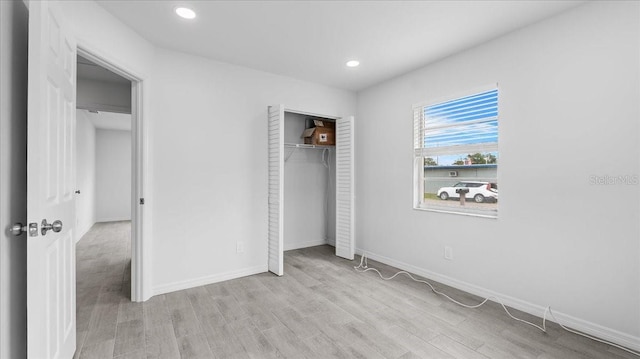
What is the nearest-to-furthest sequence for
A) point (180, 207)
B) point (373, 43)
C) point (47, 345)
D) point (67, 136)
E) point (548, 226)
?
A: 1. point (47, 345)
2. point (67, 136)
3. point (548, 226)
4. point (373, 43)
5. point (180, 207)

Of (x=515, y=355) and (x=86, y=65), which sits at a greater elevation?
(x=86, y=65)

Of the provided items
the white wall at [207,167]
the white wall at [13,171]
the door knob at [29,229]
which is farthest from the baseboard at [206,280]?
the door knob at [29,229]

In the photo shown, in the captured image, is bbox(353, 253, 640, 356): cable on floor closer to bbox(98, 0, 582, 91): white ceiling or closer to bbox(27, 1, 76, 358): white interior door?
bbox(98, 0, 582, 91): white ceiling

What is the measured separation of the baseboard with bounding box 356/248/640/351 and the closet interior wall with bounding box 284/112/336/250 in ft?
5.22

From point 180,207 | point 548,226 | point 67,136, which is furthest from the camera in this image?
point 180,207

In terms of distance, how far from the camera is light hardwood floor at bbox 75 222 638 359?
1.96 metres

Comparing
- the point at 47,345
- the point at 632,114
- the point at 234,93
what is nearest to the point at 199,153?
the point at 234,93

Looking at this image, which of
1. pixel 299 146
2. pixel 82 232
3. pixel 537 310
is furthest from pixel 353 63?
pixel 82 232

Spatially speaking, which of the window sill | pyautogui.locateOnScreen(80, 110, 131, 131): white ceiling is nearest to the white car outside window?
the window sill

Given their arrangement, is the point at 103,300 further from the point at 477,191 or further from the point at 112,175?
the point at 112,175

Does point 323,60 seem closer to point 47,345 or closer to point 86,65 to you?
point 86,65

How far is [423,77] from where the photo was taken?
11.1 feet

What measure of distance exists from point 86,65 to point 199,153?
1583 mm

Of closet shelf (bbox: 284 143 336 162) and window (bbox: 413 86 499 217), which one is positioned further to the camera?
closet shelf (bbox: 284 143 336 162)
